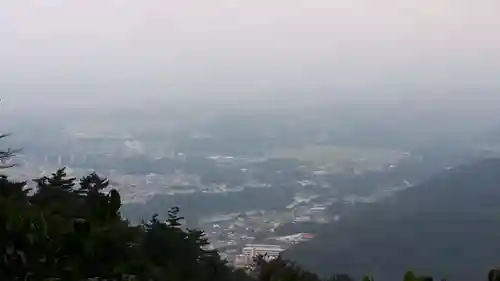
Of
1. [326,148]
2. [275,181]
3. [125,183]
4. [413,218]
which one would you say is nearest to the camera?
[413,218]

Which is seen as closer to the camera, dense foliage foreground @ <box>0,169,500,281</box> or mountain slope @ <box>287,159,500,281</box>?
dense foliage foreground @ <box>0,169,500,281</box>

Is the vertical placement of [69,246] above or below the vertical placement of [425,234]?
below

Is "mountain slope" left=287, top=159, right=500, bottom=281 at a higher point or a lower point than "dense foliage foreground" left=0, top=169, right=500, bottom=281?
higher

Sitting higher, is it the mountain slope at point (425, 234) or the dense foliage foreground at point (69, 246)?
the mountain slope at point (425, 234)

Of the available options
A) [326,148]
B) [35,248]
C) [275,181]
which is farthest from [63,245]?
[326,148]

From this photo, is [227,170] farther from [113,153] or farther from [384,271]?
[384,271]

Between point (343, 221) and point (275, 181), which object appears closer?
point (343, 221)

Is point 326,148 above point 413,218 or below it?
above

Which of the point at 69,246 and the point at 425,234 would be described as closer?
the point at 69,246
